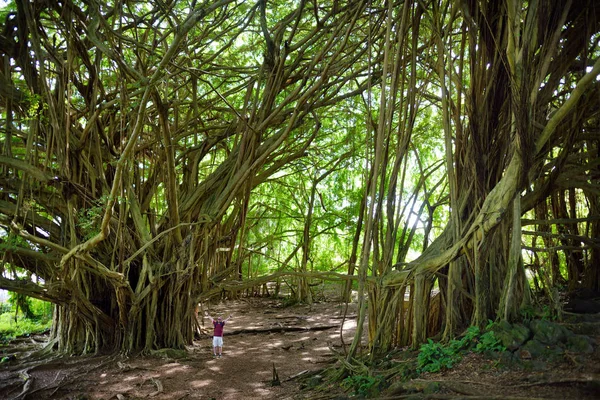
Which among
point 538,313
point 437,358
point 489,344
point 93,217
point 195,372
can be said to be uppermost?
point 93,217

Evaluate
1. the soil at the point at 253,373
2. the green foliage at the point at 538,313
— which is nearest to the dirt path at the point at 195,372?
the soil at the point at 253,373

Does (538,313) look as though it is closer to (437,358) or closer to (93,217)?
(437,358)

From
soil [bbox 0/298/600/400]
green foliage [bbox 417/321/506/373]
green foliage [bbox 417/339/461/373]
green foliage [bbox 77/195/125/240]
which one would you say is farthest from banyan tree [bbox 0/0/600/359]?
soil [bbox 0/298/600/400]

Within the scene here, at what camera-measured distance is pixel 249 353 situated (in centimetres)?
570

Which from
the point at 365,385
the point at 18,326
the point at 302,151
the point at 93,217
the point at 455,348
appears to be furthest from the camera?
the point at 18,326

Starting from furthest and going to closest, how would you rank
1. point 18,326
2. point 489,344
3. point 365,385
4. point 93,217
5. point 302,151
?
point 18,326 → point 302,151 → point 93,217 → point 365,385 → point 489,344

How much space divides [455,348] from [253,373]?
2.36 meters

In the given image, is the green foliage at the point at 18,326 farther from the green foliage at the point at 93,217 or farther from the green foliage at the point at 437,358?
the green foliage at the point at 437,358

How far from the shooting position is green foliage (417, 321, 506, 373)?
2.79m

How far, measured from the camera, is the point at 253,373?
15.6 ft

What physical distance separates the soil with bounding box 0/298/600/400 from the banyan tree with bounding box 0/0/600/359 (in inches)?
16.0

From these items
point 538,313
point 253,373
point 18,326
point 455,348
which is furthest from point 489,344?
point 18,326

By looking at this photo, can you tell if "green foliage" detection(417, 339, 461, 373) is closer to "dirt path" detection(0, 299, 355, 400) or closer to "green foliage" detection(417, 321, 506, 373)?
"green foliage" detection(417, 321, 506, 373)

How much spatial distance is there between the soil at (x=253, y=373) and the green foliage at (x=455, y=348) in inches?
2.7
